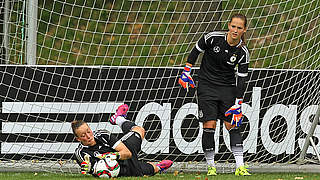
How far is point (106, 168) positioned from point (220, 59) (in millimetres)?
1535

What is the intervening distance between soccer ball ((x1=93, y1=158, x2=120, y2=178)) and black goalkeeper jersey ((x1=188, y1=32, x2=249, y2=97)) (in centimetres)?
127

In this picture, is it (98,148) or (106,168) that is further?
(98,148)

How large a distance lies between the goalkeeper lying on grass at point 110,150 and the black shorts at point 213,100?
24.9 inches

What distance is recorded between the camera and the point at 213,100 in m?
5.74

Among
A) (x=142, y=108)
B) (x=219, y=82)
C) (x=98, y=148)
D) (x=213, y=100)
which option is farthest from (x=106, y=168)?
(x=142, y=108)

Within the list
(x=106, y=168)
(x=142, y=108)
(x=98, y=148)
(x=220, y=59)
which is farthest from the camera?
(x=142, y=108)

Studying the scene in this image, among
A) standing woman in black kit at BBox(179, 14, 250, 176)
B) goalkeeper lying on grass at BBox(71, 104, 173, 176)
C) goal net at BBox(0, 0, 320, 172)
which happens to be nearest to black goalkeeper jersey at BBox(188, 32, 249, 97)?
standing woman in black kit at BBox(179, 14, 250, 176)

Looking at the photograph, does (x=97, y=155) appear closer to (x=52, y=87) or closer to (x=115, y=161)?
(x=115, y=161)

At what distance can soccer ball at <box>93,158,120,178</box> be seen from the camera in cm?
526

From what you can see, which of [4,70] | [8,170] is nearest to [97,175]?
[8,170]

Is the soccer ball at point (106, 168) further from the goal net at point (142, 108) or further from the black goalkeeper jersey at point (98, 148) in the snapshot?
the goal net at point (142, 108)

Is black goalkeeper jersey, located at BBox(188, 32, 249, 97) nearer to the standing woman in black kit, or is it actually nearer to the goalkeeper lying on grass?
the standing woman in black kit

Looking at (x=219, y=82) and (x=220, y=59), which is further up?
(x=220, y=59)

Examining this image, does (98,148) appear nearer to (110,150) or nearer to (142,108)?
(110,150)
